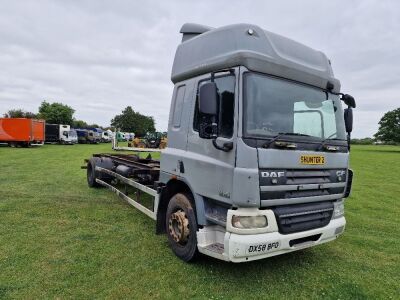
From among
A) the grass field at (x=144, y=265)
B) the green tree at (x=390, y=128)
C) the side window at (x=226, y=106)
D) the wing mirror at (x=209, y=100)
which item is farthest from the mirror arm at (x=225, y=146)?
the green tree at (x=390, y=128)

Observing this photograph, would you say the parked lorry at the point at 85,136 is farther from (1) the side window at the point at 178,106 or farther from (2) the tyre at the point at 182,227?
(2) the tyre at the point at 182,227

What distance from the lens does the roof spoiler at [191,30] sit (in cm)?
511

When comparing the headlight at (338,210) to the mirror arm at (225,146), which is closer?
the mirror arm at (225,146)

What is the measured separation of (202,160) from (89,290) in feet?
6.71

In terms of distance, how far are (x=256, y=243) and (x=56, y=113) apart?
257 feet

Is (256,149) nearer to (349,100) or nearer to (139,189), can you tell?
(349,100)

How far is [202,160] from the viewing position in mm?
4129

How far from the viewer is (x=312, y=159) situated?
12.9ft

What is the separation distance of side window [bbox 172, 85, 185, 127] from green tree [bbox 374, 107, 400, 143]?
65.5 meters

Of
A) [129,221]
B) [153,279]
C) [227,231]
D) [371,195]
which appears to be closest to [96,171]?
[129,221]

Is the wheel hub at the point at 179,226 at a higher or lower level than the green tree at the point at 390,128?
lower

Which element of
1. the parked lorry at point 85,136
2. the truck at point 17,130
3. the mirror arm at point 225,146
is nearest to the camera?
the mirror arm at point 225,146

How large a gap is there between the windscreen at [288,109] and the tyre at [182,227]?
1506 millimetres

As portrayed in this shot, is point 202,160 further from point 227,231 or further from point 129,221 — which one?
point 129,221
